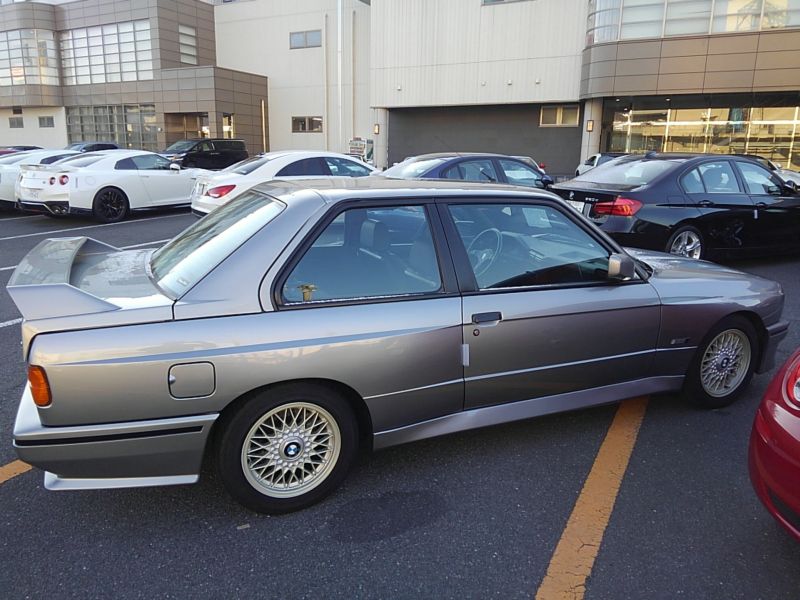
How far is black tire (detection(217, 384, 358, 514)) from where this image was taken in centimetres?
262

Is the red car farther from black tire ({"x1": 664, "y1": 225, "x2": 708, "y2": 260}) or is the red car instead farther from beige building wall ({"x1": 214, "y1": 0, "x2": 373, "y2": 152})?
beige building wall ({"x1": 214, "y1": 0, "x2": 373, "y2": 152})

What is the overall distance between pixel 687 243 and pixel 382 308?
599cm

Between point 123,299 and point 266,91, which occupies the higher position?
point 266,91

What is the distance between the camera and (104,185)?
1191 cm

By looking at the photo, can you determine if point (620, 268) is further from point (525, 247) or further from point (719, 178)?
point (719, 178)

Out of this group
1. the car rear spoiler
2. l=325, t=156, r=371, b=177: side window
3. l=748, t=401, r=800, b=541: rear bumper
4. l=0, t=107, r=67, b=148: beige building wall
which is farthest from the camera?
l=0, t=107, r=67, b=148: beige building wall

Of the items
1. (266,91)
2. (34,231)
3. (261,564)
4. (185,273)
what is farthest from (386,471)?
(266,91)

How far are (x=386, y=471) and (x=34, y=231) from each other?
1087 cm

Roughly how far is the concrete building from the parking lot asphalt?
3193cm

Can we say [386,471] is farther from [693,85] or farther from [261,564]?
[693,85]

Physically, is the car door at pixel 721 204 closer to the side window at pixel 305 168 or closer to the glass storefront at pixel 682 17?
the side window at pixel 305 168

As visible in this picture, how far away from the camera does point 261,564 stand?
248 cm

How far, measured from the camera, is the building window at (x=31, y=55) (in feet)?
121

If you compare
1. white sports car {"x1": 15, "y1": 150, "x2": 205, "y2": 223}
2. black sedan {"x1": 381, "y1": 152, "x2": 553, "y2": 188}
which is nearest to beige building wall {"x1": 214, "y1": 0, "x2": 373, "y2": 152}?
white sports car {"x1": 15, "y1": 150, "x2": 205, "y2": 223}
